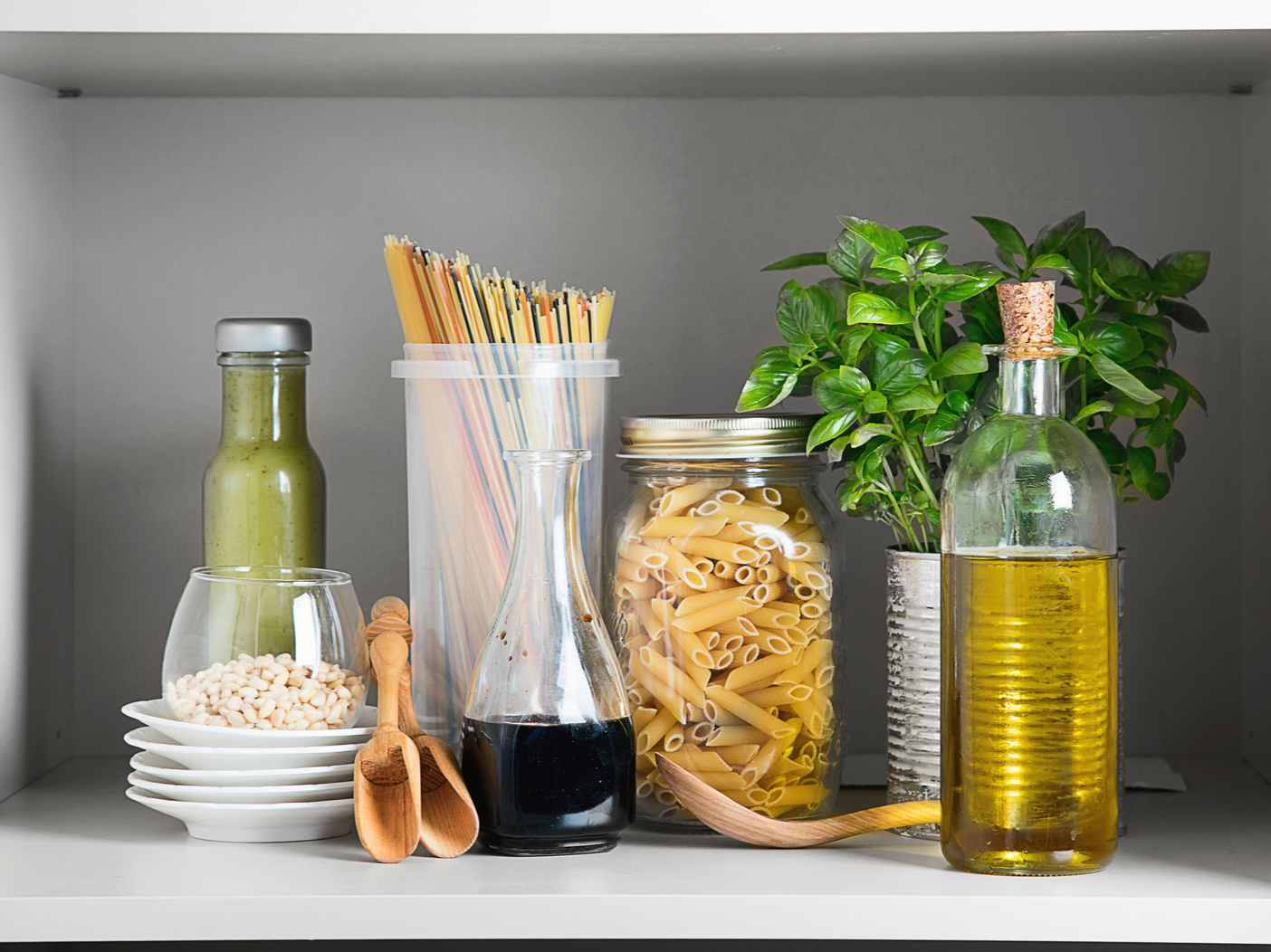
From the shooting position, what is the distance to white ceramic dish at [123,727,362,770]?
0.70 meters

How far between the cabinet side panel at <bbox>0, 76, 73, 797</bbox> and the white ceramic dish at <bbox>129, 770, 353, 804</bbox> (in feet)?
0.61

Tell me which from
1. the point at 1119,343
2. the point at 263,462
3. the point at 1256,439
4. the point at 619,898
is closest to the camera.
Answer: the point at 619,898

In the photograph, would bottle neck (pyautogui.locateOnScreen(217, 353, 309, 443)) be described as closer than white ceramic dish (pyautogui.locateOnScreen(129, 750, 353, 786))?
No

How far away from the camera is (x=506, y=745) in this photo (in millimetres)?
682

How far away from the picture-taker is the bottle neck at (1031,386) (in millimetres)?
662

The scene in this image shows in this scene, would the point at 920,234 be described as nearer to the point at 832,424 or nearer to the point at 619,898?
the point at 832,424

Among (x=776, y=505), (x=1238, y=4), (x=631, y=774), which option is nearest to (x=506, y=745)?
(x=631, y=774)

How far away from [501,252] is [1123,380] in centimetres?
49

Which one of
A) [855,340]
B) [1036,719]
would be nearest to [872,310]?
[855,340]

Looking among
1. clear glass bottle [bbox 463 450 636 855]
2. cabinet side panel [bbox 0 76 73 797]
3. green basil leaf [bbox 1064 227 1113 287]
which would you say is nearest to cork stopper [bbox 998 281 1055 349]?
green basil leaf [bbox 1064 227 1113 287]

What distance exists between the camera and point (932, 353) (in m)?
0.73

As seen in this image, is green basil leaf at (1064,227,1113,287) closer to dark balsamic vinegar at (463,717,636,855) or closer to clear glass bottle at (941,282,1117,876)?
clear glass bottle at (941,282,1117,876)

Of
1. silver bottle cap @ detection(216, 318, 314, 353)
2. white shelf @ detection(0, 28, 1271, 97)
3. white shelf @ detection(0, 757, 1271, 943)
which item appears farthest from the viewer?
silver bottle cap @ detection(216, 318, 314, 353)

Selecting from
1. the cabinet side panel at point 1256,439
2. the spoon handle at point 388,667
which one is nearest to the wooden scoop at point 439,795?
the spoon handle at point 388,667
